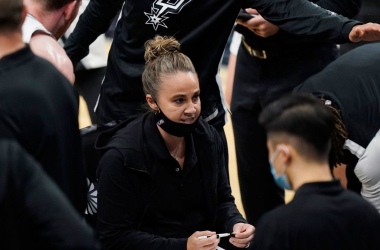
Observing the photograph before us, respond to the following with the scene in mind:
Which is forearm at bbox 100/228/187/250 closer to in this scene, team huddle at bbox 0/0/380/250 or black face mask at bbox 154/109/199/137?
team huddle at bbox 0/0/380/250

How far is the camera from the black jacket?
4.84 ft

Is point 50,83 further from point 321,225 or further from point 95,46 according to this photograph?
point 95,46

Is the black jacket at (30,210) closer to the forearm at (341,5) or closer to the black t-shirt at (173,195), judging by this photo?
the black t-shirt at (173,195)

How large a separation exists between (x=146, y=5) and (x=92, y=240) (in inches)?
60.5

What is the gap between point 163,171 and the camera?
9.00 feet

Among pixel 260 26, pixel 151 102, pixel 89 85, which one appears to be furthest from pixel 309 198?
pixel 89 85

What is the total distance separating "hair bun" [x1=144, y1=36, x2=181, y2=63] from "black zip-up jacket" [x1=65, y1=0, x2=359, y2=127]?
163 millimetres

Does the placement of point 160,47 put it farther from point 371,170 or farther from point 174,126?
point 371,170

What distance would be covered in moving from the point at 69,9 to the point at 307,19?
889 millimetres

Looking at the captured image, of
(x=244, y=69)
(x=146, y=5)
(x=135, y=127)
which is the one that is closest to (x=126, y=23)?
(x=146, y=5)

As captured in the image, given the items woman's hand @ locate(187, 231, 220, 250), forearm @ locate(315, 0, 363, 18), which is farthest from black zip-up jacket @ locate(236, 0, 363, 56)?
woman's hand @ locate(187, 231, 220, 250)

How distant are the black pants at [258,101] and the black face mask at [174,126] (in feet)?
2.79

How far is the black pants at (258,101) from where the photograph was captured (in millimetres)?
3480

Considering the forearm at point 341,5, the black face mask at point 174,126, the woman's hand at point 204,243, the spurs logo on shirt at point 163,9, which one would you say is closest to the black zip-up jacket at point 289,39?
the forearm at point 341,5
